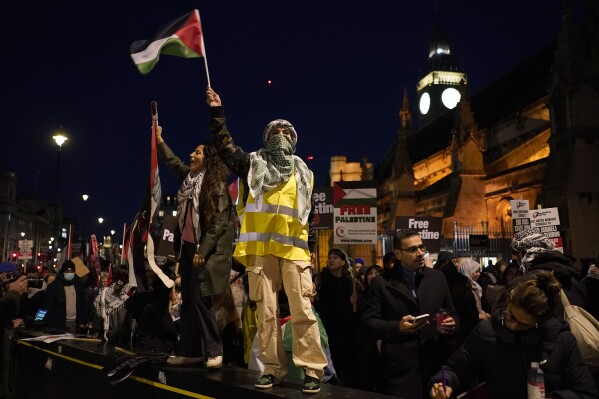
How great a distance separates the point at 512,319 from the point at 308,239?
2057mm

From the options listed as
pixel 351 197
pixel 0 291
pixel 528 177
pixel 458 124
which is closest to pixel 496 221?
pixel 528 177

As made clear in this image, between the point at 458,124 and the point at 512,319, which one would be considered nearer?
the point at 512,319

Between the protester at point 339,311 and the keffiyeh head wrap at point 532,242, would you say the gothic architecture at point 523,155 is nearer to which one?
the protester at point 339,311

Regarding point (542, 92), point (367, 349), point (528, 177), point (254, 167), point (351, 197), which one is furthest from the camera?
point (542, 92)

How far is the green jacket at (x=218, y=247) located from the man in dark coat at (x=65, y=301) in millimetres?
5997

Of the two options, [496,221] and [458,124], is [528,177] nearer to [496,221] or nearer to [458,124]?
[496,221]

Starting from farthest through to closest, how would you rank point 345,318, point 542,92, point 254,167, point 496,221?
1. point 542,92
2. point 496,221
3. point 345,318
4. point 254,167

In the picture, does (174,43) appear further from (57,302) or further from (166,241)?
(57,302)

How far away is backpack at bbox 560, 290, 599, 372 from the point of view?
339 cm

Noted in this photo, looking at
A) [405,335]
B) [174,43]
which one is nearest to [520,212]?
[405,335]

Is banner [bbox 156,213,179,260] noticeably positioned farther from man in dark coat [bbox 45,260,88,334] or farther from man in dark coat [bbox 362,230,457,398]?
man in dark coat [bbox 362,230,457,398]

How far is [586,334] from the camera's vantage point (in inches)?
134

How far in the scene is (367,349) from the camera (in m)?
6.68

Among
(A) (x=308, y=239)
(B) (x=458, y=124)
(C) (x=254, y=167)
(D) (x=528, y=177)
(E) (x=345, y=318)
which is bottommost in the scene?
(E) (x=345, y=318)
